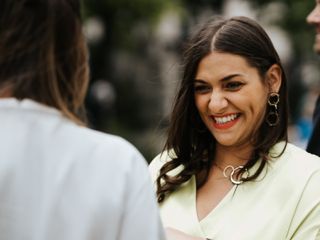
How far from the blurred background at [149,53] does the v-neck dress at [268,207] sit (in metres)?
6.73

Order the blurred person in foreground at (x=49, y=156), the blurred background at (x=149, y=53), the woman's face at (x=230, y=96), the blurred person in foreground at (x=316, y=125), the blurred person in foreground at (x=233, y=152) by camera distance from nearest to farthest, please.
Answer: the blurred person in foreground at (x=49, y=156), the blurred person in foreground at (x=233, y=152), the woman's face at (x=230, y=96), the blurred person in foreground at (x=316, y=125), the blurred background at (x=149, y=53)

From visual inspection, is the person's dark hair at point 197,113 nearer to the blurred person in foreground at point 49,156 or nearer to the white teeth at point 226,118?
the white teeth at point 226,118

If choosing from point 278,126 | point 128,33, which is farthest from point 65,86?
point 128,33

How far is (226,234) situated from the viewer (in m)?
3.03

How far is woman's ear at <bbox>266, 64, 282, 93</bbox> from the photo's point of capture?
3369 mm

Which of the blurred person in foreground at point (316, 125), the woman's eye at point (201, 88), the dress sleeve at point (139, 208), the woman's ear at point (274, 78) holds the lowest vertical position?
the blurred person in foreground at point (316, 125)

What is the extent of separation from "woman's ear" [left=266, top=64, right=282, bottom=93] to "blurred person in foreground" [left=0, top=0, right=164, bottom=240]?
146 centimetres

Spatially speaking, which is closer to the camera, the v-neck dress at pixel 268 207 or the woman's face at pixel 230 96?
the v-neck dress at pixel 268 207

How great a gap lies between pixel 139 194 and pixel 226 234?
107 cm

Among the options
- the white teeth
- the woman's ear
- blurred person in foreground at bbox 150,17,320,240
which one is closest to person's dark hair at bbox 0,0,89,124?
blurred person in foreground at bbox 150,17,320,240

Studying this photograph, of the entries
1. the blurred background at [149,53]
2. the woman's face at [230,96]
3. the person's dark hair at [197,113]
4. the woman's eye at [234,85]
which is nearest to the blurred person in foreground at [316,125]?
the person's dark hair at [197,113]

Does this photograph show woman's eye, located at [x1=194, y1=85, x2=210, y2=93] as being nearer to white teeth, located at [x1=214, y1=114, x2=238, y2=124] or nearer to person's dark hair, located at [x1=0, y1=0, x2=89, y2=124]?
white teeth, located at [x1=214, y1=114, x2=238, y2=124]

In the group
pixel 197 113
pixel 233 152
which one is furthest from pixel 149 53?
A: pixel 233 152

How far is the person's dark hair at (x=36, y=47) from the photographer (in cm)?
200
